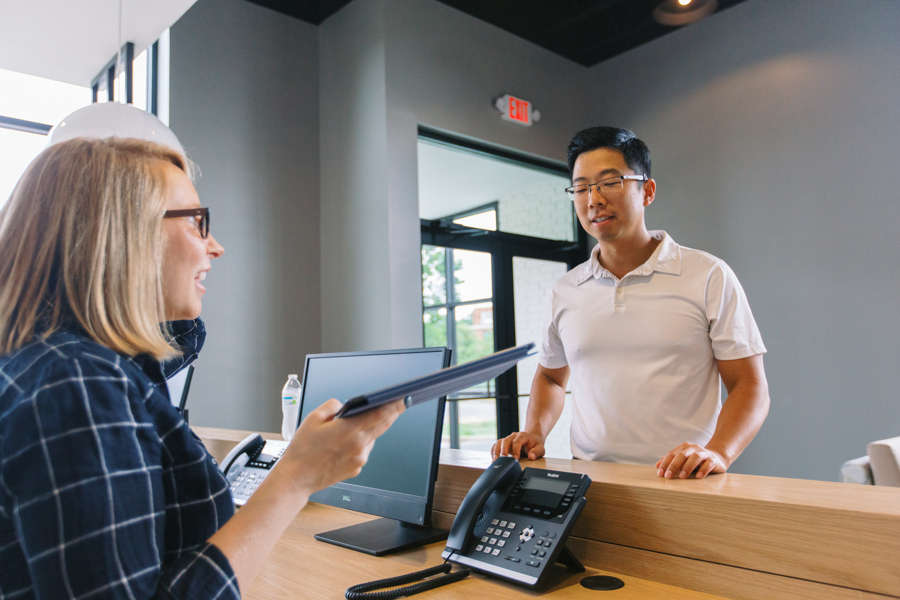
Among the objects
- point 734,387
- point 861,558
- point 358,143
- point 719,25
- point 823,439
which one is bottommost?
point 823,439

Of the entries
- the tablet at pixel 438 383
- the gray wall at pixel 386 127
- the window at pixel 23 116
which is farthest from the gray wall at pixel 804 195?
the window at pixel 23 116

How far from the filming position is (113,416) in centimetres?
63

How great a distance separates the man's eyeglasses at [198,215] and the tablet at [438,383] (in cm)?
31

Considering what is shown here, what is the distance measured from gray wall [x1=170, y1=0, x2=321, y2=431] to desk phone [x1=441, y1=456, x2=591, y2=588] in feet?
8.71

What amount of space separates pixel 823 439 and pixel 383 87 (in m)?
3.08

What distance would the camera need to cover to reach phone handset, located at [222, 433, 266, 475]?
5.58 ft

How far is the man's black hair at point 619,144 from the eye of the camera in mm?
1753

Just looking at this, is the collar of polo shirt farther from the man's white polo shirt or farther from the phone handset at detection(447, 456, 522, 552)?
the phone handset at detection(447, 456, 522, 552)

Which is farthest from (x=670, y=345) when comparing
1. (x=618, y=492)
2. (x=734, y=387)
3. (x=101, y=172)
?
(x=101, y=172)

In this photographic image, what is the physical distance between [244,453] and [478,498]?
2.93 ft

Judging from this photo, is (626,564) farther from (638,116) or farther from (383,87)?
(638,116)

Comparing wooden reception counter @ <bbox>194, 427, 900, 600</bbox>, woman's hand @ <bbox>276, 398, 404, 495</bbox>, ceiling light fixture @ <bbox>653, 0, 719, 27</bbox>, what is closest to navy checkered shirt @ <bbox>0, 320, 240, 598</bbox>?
woman's hand @ <bbox>276, 398, 404, 495</bbox>

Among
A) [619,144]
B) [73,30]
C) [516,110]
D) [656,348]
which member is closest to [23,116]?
[73,30]

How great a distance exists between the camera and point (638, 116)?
176 inches
